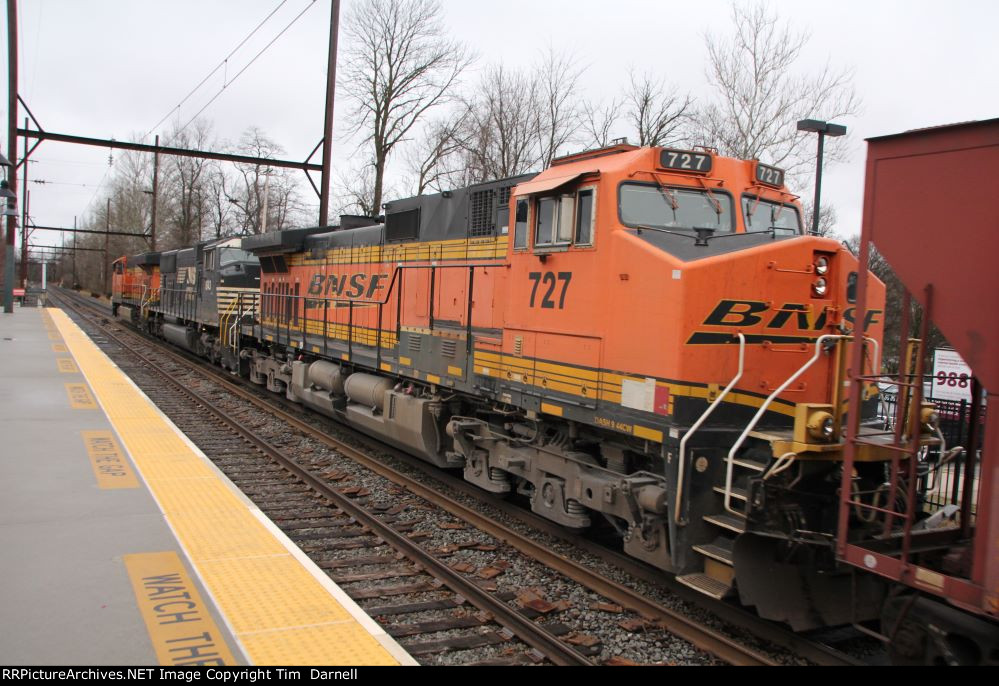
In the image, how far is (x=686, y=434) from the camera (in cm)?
537

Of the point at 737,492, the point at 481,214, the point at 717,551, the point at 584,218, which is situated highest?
the point at 481,214

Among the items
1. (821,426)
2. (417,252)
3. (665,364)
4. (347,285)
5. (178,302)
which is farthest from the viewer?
(178,302)

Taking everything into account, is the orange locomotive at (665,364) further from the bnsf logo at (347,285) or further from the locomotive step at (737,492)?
the bnsf logo at (347,285)

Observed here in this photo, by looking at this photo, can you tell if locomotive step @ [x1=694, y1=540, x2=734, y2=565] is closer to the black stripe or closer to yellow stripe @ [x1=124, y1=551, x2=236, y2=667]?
the black stripe

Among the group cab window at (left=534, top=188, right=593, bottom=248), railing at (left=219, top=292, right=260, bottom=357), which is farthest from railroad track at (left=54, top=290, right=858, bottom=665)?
railing at (left=219, top=292, right=260, bottom=357)

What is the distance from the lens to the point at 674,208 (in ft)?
21.0

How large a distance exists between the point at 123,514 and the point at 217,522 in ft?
2.88

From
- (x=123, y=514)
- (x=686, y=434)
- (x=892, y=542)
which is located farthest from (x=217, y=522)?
(x=892, y=542)

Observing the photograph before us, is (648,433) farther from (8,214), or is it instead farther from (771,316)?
(8,214)

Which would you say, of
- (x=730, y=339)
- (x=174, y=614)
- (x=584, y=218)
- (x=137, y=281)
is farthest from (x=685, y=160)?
(x=137, y=281)

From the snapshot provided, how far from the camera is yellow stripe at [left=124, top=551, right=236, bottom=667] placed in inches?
156

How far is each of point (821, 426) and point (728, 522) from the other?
0.97 m

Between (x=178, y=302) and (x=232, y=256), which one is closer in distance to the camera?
(x=232, y=256)
